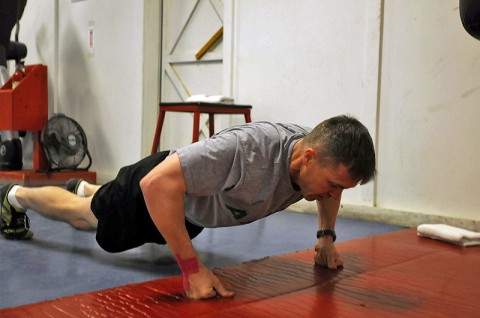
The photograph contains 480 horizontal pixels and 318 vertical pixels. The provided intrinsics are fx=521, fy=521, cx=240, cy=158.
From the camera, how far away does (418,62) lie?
3268mm

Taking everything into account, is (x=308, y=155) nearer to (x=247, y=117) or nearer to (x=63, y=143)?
(x=247, y=117)

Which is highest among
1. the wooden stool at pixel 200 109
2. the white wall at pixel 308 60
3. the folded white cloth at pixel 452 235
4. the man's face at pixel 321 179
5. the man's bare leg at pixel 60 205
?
the white wall at pixel 308 60

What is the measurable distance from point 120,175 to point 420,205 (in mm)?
2054

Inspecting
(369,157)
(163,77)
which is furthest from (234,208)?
(163,77)

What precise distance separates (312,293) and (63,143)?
13.7ft

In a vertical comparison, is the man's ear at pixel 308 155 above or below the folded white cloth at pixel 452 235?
above

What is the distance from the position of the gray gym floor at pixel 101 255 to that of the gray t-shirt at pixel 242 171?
1.53 ft

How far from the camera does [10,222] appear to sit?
258 centimetres

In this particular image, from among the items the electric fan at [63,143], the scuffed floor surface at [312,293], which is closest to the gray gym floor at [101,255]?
the scuffed floor surface at [312,293]

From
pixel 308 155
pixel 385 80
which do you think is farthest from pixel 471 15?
pixel 385 80

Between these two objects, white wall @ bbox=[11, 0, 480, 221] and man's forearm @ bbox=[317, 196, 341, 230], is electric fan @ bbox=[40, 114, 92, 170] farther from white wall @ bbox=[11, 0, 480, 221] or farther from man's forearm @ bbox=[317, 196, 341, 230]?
man's forearm @ bbox=[317, 196, 341, 230]

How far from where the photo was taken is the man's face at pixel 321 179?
4.82ft

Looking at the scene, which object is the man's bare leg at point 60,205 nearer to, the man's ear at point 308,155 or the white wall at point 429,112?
the man's ear at point 308,155

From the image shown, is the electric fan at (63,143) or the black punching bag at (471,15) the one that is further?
the electric fan at (63,143)
